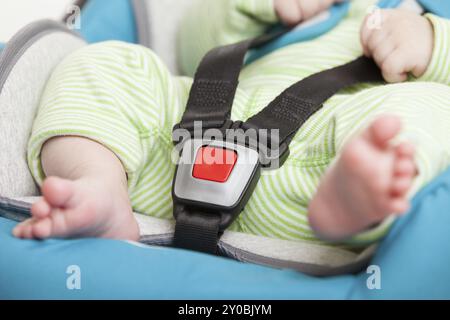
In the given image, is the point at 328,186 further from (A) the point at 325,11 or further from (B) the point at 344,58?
(A) the point at 325,11

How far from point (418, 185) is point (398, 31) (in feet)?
1.06

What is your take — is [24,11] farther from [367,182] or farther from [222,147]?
[367,182]

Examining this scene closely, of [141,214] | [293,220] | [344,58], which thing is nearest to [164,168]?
[141,214]

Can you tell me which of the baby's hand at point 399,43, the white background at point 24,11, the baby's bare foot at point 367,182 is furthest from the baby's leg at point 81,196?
the white background at point 24,11

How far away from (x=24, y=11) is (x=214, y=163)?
0.90m

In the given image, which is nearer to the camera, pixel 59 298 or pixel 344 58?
pixel 59 298

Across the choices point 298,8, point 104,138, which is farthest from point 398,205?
point 298,8

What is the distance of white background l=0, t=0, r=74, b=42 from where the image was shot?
128 centimetres

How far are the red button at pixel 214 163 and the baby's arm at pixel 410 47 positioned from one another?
0.26 m

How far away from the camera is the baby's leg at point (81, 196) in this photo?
53 cm

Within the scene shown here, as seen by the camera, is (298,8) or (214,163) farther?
(298,8)

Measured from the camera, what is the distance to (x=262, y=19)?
94 centimetres

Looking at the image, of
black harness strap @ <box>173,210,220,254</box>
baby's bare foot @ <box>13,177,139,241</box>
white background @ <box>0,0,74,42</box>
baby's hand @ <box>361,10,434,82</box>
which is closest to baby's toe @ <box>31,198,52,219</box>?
baby's bare foot @ <box>13,177,139,241</box>

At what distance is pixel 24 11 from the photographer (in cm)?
133
